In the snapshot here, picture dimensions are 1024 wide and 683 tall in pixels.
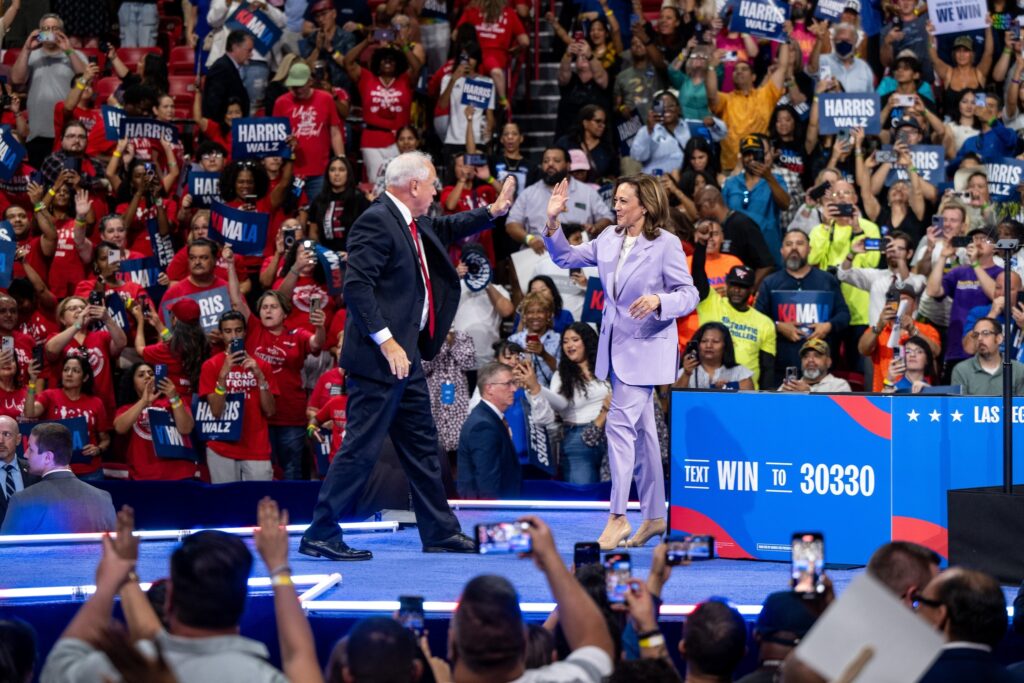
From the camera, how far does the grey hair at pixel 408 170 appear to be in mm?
6707

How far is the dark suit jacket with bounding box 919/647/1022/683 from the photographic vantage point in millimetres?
3822

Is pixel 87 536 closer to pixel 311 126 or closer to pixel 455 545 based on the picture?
pixel 455 545

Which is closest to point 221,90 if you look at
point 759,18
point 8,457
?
point 759,18

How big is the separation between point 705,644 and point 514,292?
7.57 metres

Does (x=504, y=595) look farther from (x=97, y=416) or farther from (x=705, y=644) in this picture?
(x=97, y=416)

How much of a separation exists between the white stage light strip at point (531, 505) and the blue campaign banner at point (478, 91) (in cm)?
480

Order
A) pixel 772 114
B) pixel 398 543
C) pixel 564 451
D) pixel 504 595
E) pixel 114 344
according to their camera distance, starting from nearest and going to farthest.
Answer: pixel 504 595
pixel 398 543
pixel 564 451
pixel 114 344
pixel 772 114

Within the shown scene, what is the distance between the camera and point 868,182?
11883 mm

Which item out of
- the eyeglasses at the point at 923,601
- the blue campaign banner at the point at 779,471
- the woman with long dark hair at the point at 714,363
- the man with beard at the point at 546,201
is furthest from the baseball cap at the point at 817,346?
the eyeglasses at the point at 923,601

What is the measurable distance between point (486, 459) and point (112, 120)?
5498mm

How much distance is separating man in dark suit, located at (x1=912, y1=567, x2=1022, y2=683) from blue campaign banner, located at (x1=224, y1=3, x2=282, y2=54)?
1066 centimetres

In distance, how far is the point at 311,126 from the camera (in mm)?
12555

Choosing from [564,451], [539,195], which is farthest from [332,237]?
[564,451]

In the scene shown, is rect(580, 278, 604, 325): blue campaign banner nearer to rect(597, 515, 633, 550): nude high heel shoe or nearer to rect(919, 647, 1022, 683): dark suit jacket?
rect(597, 515, 633, 550): nude high heel shoe
